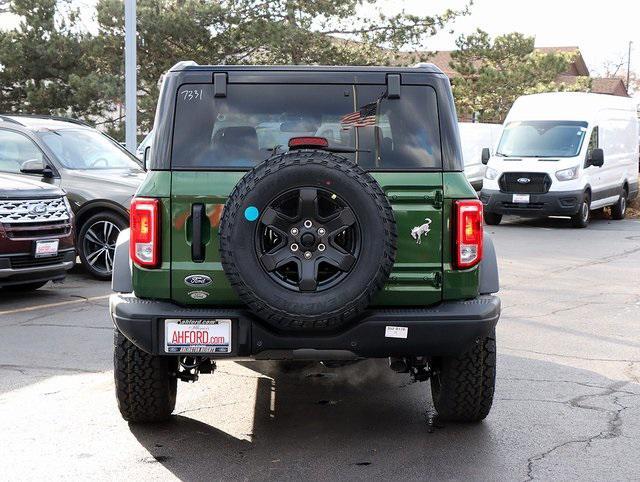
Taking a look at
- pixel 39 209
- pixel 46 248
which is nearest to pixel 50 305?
pixel 46 248

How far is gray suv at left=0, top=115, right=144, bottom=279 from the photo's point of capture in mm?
11180

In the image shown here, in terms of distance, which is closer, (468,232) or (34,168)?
(468,232)

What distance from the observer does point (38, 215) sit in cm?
958

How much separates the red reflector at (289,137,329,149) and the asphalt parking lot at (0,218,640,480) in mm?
1528

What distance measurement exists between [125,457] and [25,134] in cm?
761

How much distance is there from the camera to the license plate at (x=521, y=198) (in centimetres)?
1892

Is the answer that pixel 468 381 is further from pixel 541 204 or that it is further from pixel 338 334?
pixel 541 204

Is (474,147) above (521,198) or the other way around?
above

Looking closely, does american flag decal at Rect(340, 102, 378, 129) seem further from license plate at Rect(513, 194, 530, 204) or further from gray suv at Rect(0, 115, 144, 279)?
license plate at Rect(513, 194, 530, 204)

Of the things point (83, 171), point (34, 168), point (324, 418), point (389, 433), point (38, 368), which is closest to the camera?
point (389, 433)

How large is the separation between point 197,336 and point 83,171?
285 inches

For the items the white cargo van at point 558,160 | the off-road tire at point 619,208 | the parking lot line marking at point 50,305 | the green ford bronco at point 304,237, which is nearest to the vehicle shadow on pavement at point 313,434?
the green ford bronco at point 304,237

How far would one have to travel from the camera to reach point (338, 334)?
473 centimetres

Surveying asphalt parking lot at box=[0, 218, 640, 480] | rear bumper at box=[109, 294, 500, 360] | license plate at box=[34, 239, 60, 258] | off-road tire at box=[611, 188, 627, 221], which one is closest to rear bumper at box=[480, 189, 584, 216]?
off-road tire at box=[611, 188, 627, 221]
